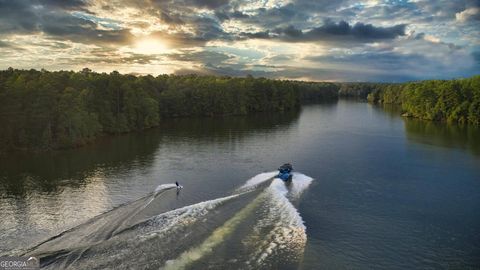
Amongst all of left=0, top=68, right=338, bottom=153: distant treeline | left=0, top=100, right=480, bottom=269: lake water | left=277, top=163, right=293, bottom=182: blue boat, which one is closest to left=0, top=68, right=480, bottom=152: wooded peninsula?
left=0, top=68, right=338, bottom=153: distant treeline

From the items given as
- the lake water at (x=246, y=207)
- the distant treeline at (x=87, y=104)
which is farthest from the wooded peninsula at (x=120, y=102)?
the lake water at (x=246, y=207)

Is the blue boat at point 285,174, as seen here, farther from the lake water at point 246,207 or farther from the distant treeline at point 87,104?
the distant treeline at point 87,104

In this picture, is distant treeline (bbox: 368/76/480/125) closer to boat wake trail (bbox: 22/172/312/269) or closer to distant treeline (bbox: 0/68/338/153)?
distant treeline (bbox: 0/68/338/153)

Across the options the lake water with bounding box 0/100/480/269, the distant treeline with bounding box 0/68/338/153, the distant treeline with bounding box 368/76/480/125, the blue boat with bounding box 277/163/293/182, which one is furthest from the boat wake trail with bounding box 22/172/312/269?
the distant treeline with bounding box 368/76/480/125

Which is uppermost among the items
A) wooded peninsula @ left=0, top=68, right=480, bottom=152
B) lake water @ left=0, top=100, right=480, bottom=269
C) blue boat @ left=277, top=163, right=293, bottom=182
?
wooded peninsula @ left=0, top=68, right=480, bottom=152

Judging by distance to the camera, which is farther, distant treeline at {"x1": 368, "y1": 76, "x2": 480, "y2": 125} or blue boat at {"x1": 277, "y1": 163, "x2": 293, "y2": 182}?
distant treeline at {"x1": 368, "y1": 76, "x2": 480, "y2": 125}

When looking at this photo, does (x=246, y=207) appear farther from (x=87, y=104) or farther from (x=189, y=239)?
(x=87, y=104)

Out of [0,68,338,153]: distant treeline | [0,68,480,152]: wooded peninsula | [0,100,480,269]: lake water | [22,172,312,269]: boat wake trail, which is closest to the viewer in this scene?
[22,172,312,269]: boat wake trail

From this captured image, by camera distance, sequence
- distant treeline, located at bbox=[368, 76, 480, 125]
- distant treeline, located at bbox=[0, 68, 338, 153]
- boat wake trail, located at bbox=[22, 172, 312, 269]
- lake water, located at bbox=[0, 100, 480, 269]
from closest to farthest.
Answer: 1. boat wake trail, located at bbox=[22, 172, 312, 269]
2. lake water, located at bbox=[0, 100, 480, 269]
3. distant treeline, located at bbox=[0, 68, 338, 153]
4. distant treeline, located at bbox=[368, 76, 480, 125]

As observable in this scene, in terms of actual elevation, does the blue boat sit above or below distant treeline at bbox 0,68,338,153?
below
